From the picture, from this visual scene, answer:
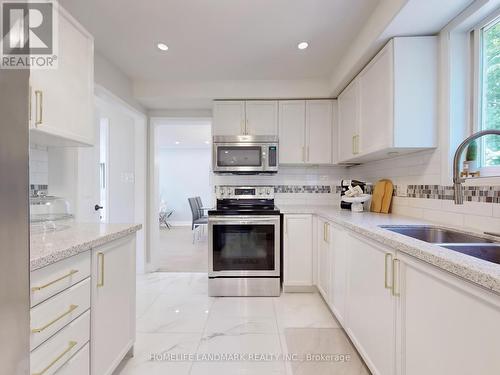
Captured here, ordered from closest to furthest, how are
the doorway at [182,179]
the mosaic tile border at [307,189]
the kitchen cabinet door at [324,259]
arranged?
1. the kitchen cabinet door at [324,259]
2. the mosaic tile border at [307,189]
3. the doorway at [182,179]

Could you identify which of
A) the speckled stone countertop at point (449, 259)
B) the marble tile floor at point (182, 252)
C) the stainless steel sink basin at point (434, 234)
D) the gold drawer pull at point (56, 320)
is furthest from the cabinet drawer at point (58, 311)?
the marble tile floor at point (182, 252)

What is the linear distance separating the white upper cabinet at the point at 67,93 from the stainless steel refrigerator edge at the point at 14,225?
1.00m

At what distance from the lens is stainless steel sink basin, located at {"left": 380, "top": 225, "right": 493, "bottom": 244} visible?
4.50ft

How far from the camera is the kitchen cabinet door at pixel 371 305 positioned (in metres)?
1.21

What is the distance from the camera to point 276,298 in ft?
8.34

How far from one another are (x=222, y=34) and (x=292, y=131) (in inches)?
51.4

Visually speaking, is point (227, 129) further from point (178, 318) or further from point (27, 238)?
point (27, 238)

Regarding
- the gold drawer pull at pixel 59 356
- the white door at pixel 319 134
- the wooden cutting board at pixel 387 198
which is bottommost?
the gold drawer pull at pixel 59 356

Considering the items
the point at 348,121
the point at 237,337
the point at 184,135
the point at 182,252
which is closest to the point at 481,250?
the point at 237,337

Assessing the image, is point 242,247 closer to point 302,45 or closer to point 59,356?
point 59,356

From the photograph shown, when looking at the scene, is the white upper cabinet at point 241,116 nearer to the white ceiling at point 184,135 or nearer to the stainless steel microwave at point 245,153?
the stainless steel microwave at point 245,153

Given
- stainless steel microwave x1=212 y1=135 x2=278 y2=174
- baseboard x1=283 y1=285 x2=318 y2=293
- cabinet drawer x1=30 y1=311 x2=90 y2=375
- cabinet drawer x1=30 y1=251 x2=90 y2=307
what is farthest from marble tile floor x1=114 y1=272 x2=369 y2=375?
stainless steel microwave x1=212 y1=135 x2=278 y2=174

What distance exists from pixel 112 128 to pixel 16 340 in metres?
3.44

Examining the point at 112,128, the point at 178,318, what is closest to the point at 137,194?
the point at 112,128
